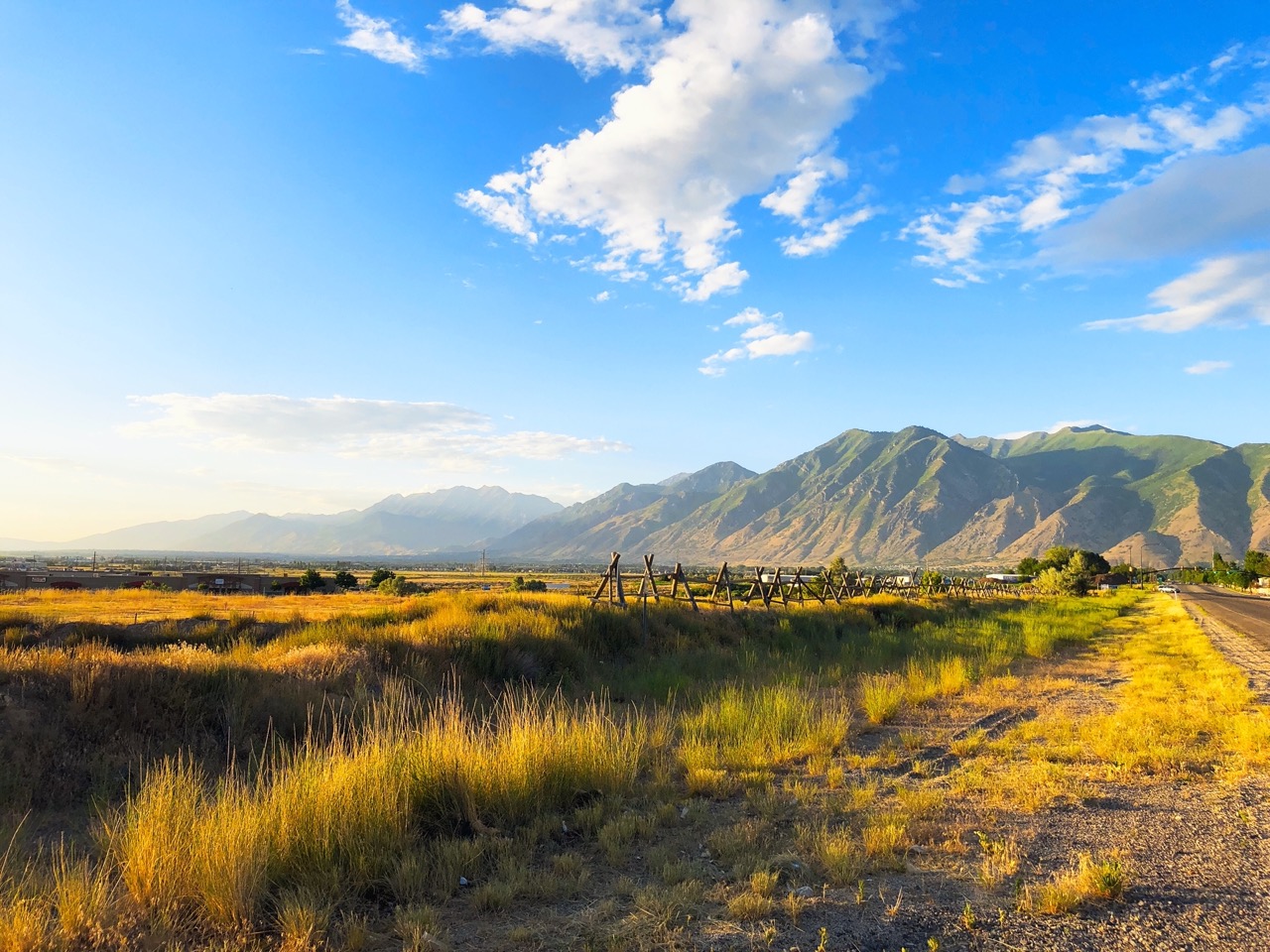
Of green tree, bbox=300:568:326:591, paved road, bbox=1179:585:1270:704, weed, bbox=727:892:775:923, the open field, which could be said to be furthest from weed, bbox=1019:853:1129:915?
green tree, bbox=300:568:326:591

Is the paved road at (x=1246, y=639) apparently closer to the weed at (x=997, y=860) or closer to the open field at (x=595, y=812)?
the open field at (x=595, y=812)

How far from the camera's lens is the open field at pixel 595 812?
4.60m

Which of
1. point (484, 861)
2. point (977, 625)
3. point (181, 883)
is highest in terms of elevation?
point (181, 883)

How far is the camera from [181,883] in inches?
184

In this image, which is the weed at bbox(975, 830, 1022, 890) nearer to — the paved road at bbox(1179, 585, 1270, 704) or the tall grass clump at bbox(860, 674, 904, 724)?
the tall grass clump at bbox(860, 674, 904, 724)

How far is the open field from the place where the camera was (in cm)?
460

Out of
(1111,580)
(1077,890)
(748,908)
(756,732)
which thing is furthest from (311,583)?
(1111,580)

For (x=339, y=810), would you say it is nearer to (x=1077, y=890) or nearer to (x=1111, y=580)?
(x=1077, y=890)

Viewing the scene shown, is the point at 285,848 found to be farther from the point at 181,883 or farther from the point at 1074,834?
the point at 1074,834

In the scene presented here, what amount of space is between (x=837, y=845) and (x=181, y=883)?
472cm

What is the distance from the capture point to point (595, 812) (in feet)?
21.9

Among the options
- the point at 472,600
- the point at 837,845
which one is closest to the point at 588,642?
the point at 472,600

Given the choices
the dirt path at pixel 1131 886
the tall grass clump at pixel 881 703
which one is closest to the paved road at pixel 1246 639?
the tall grass clump at pixel 881 703

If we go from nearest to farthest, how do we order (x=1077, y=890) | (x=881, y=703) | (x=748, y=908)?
(x=748, y=908), (x=1077, y=890), (x=881, y=703)
